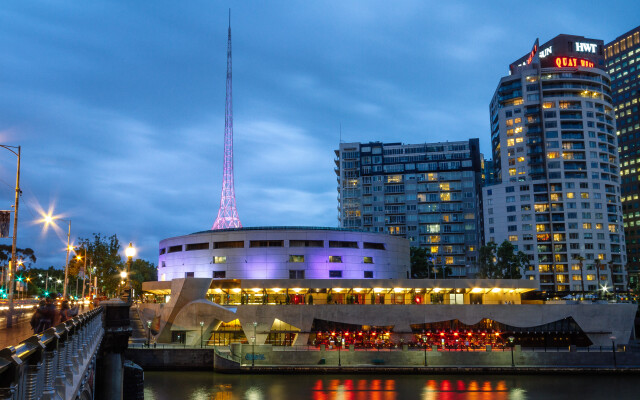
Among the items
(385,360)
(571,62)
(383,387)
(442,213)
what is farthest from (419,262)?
(383,387)

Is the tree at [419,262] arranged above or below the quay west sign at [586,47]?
below

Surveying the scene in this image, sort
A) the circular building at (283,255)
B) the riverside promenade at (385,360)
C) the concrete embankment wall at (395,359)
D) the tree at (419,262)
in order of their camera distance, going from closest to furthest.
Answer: the riverside promenade at (385,360) < the concrete embankment wall at (395,359) < the circular building at (283,255) < the tree at (419,262)

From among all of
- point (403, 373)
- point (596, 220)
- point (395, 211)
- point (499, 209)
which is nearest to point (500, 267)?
point (499, 209)

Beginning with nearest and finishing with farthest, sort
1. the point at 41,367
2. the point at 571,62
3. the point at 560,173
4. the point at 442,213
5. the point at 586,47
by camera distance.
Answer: the point at 41,367 → the point at 560,173 → the point at 571,62 → the point at 586,47 → the point at 442,213

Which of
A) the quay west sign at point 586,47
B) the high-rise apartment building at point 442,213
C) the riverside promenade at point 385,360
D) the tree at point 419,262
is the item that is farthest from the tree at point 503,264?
the quay west sign at point 586,47

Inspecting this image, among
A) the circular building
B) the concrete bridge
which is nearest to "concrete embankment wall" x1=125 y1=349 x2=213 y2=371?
the circular building

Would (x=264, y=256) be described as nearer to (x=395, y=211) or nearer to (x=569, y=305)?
(x=569, y=305)

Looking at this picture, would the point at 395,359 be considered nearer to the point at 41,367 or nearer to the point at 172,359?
the point at 172,359

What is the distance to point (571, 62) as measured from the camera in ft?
560

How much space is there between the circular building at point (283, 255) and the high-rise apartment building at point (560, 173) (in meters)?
70.7

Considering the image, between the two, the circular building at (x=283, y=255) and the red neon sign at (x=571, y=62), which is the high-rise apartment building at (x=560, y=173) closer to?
the red neon sign at (x=571, y=62)

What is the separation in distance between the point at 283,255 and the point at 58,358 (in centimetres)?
9568

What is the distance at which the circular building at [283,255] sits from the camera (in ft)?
352

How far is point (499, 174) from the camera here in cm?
17775
